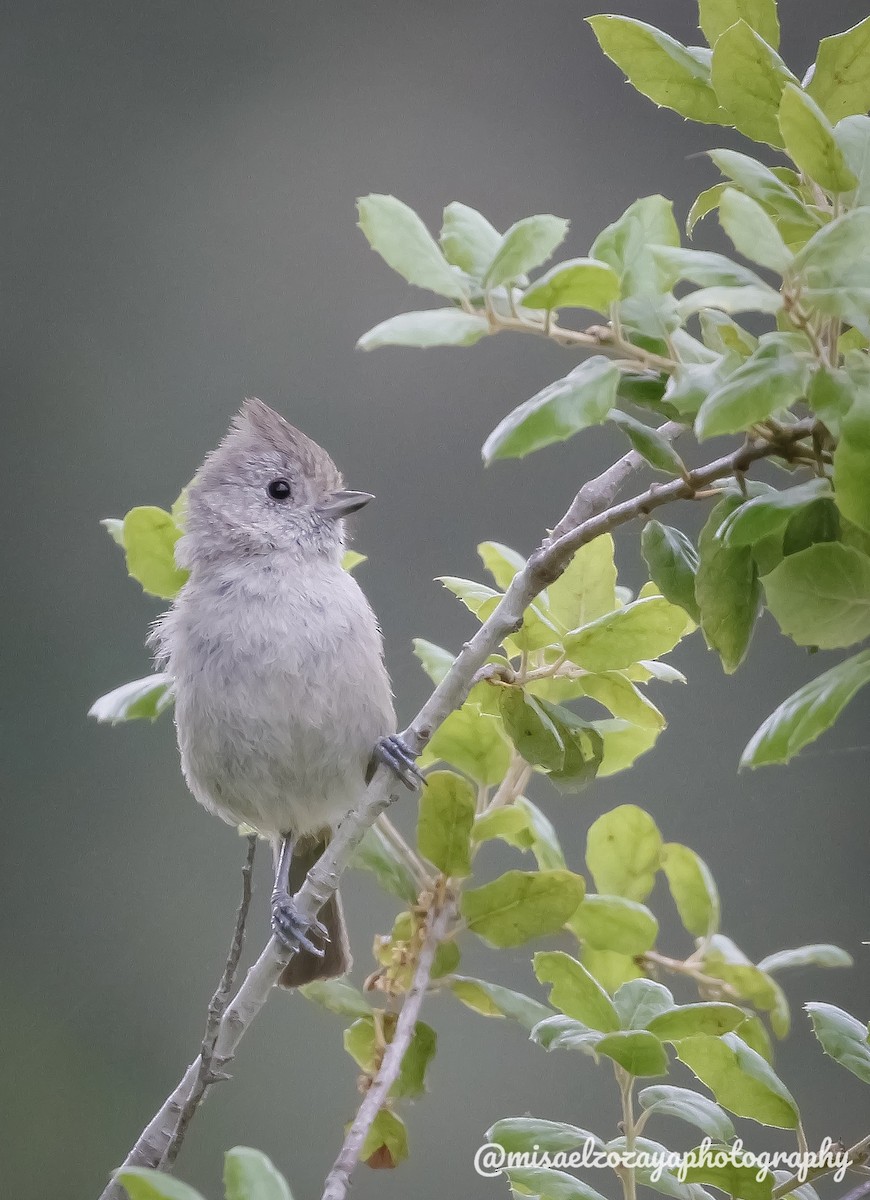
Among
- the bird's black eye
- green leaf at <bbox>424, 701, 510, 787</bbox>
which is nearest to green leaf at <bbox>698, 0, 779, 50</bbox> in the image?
green leaf at <bbox>424, 701, 510, 787</bbox>

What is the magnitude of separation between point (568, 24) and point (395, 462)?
0.96 meters

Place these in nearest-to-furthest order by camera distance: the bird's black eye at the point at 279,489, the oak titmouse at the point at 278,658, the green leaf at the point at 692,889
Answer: the green leaf at the point at 692,889 → the oak titmouse at the point at 278,658 → the bird's black eye at the point at 279,489

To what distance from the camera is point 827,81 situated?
623mm

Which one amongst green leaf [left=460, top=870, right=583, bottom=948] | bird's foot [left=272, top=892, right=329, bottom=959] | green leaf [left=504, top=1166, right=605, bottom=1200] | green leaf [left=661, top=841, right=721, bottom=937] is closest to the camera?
green leaf [left=504, top=1166, right=605, bottom=1200]

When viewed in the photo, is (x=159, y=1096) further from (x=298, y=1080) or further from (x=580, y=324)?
(x=580, y=324)

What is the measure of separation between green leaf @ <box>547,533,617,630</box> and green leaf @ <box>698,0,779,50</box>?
0.32 m

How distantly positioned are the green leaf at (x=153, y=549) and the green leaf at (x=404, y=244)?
0.41 metres

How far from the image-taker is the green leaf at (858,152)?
531mm

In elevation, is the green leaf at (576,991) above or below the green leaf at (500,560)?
below

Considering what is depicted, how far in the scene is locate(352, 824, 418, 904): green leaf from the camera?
866mm

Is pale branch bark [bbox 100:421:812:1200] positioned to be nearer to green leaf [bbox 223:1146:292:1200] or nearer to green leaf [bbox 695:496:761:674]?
green leaf [bbox 695:496:761:674]

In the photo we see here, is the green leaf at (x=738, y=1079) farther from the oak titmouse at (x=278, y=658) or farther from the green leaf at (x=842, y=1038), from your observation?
the oak titmouse at (x=278, y=658)

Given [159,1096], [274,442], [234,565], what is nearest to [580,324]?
[274,442]

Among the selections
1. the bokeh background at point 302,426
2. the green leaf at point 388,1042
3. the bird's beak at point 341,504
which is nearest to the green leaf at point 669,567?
the green leaf at point 388,1042
